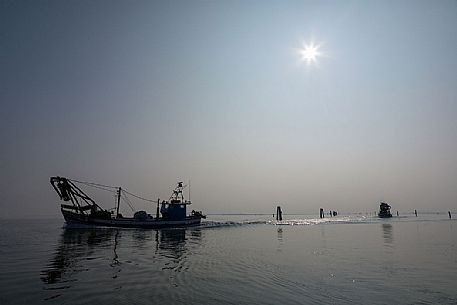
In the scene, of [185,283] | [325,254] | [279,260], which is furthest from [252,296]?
[325,254]

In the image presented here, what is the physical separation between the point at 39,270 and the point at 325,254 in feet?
71.9

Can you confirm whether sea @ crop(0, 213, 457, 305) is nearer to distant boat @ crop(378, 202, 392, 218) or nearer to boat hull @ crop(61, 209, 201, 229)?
boat hull @ crop(61, 209, 201, 229)

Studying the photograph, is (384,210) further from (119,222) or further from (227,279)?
(227,279)

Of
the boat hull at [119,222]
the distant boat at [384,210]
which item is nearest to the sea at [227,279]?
the boat hull at [119,222]

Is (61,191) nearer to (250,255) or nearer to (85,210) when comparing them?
(85,210)

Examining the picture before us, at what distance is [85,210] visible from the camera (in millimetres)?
69125

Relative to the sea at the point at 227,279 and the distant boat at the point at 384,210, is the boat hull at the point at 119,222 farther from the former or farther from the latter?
the distant boat at the point at 384,210

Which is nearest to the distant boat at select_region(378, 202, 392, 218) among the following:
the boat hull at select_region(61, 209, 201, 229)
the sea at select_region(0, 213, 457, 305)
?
the boat hull at select_region(61, 209, 201, 229)

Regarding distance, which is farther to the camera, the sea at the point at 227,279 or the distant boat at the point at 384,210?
the distant boat at the point at 384,210

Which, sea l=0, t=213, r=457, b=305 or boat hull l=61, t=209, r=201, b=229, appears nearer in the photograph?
sea l=0, t=213, r=457, b=305

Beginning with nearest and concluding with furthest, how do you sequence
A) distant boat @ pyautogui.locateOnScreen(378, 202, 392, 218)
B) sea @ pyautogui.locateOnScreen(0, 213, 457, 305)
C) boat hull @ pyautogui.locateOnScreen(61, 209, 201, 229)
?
sea @ pyautogui.locateOnScreen(0, 213, 457, 305) → boat hull @ pyautogui.locateOnScreen(61, 209, 201, 229) → distant boat @ pyautogui.locateOnScreen(378, 202, 392, 218)

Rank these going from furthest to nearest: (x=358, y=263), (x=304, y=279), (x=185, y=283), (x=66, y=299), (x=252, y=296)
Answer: (x=358, y=263) < (x=304, y=279) < (x=185, y=283) < (x=252, y=296) < (x=66, y=299)

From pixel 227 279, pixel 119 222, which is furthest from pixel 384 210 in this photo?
pixel 227 279

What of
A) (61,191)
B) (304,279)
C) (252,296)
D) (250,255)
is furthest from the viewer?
(61,191)
